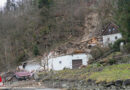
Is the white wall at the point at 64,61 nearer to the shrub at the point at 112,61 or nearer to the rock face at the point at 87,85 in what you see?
the shrub at the point at 112,61

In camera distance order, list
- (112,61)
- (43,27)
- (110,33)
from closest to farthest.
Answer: (112,61) → (110,33) → (43,27)

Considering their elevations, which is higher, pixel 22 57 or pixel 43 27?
pixel 43 27

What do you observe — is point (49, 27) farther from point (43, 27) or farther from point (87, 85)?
point (87, 85)

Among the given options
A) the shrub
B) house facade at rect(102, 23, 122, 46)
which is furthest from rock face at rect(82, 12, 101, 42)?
the shrub

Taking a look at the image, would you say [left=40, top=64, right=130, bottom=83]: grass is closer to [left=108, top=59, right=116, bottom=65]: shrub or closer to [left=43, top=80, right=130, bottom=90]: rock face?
[left=43, top=80, right=130, bottom=90]: rock face

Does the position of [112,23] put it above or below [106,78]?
above

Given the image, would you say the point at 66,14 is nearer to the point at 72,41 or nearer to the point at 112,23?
the point at 72,41

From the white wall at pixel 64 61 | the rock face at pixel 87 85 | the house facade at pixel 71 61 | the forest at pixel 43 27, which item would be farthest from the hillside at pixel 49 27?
the rock face at pixel 87 85

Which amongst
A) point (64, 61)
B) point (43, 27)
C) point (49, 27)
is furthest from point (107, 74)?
point (43, 27)

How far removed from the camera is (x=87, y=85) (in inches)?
663

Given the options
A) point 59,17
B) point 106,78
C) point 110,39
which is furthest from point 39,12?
point 106,78

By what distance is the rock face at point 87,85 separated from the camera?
13.7 m

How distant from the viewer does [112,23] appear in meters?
45.7

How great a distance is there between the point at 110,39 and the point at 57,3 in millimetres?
22743
